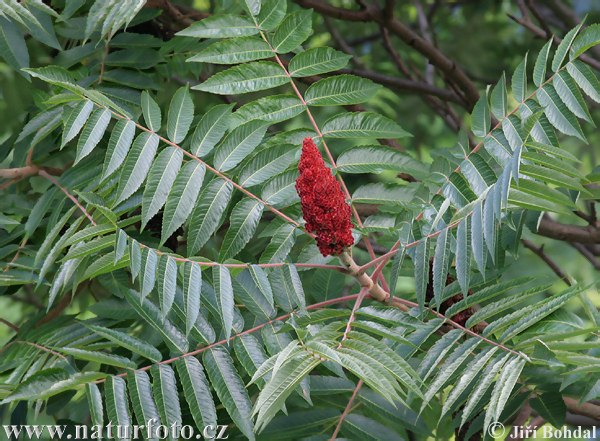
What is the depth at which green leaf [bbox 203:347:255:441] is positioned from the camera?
2098 millimetres

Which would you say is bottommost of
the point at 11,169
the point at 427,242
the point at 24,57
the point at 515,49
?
the point at 427,242

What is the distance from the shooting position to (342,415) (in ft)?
7.77

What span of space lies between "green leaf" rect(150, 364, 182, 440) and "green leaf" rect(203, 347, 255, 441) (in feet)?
0.32

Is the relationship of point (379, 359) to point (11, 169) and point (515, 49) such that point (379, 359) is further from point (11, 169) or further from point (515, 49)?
point (515, 49)

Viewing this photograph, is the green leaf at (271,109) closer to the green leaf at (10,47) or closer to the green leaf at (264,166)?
the green leaf at (264,166)

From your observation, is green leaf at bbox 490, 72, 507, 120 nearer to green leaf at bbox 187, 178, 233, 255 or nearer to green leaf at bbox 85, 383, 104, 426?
green leaf at bbox 187, 178, 233, 255

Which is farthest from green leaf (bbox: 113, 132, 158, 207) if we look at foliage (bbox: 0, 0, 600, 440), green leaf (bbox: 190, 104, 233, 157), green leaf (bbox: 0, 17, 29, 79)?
green leaf (bbox: 0, 17, 29, 79)

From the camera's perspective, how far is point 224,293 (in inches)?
84.4

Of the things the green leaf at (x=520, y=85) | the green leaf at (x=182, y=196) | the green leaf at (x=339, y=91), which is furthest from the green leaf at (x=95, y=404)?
the green leaf at (x=520, y=85)

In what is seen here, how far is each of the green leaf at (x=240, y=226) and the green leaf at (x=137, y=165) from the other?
263mm

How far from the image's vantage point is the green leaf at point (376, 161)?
2.54 m

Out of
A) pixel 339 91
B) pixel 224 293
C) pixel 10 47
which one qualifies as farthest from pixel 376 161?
pixel 10 47

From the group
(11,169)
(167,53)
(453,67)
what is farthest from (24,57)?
(453,67)

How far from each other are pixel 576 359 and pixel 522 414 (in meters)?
1.12
